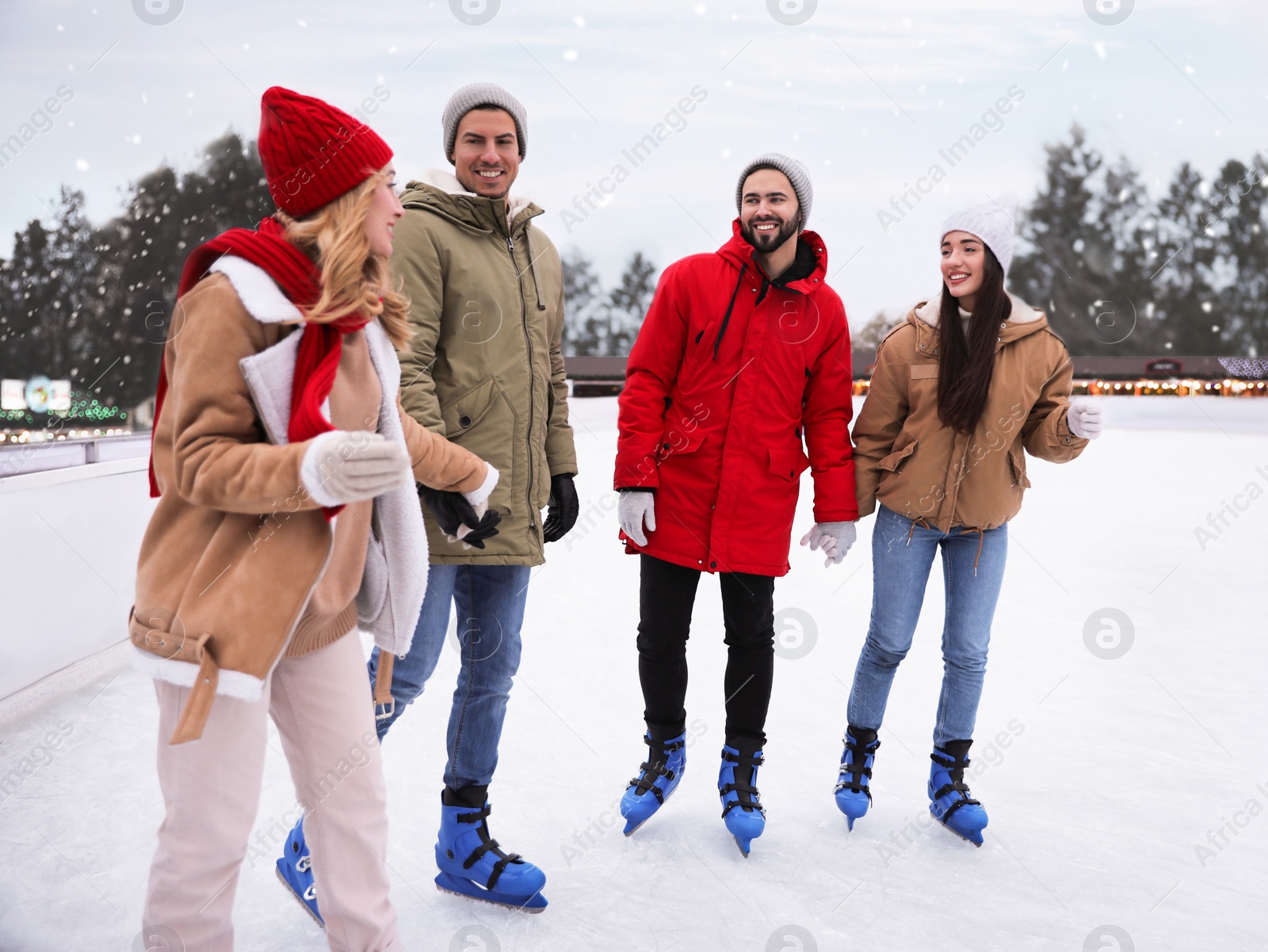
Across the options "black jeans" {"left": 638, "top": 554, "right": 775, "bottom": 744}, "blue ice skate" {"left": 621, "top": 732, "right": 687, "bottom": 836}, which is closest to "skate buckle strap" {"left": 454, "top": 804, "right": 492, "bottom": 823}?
"blue ice skate" {"left": 621, "top": 732, "right": 687, "bottom": 836}

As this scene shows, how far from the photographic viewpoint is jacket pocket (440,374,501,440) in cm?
171

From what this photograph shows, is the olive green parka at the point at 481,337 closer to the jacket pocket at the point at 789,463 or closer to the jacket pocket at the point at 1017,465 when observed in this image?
the jacket pocket at the point at 789,463

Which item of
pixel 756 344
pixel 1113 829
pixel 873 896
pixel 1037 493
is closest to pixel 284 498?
pixel 756 344

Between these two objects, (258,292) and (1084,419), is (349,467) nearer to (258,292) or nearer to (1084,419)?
(258,292)

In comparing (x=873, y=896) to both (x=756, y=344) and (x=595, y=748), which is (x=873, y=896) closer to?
(x=595, y=748)

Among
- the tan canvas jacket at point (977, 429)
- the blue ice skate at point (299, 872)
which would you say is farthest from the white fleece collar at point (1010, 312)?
the blue ice skate at point (299, 872)

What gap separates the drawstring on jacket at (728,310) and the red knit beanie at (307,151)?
104cm

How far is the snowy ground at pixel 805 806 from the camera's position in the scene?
176 centimetres

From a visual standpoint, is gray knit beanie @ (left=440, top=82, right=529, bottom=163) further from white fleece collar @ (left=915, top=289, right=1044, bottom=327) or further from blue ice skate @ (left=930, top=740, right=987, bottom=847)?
blue ice skate @ (left=930, top=740, right=987, bottom=847)

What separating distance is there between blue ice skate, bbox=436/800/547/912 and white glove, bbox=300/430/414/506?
3.41ft

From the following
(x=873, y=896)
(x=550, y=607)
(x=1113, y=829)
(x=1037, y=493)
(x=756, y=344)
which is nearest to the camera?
(x=873, y=896)

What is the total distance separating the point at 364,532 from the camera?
125 cm

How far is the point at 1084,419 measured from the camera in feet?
6.45

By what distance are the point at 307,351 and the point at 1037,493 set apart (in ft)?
24.1
